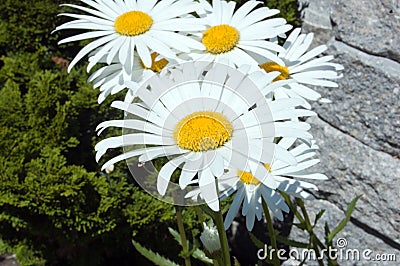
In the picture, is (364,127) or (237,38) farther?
(364,127)

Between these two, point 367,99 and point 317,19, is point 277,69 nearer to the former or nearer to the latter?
point 367,99

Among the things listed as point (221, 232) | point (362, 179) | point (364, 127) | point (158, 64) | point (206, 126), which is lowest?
point (221, 232)

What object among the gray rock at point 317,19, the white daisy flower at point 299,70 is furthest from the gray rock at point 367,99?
the white daisy flower at point 299,70

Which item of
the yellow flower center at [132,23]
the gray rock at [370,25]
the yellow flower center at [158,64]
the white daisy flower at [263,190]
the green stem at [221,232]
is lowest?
the green stem at [221,232]

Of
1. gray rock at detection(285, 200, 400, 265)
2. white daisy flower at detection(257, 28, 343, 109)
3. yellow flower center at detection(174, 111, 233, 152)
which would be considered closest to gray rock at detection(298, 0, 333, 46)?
gray rock at detection(285, 200, 400, 265)

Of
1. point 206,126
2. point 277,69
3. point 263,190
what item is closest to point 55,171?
point 263,190

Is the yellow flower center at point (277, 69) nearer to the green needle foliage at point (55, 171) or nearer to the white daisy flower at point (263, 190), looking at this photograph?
the white daisy flower at point (263, 190)
